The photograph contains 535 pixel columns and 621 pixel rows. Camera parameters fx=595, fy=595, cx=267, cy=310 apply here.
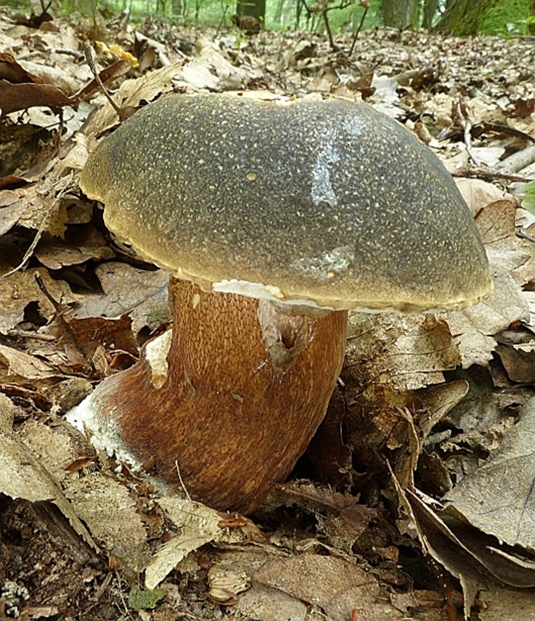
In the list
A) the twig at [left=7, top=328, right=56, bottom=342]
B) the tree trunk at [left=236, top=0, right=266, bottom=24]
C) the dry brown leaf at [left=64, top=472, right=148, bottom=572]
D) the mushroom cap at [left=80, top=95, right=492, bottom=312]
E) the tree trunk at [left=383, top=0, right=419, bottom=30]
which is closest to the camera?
the mushroom cap at [left=80, top=95, right=492, bottom=312]

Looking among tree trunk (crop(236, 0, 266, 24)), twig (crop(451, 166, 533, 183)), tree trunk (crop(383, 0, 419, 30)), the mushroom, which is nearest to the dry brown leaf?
the mushroom

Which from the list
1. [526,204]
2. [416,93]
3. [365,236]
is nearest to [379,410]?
[526,204]

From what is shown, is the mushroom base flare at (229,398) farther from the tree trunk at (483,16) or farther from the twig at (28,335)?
the tree trunk at (483,16)

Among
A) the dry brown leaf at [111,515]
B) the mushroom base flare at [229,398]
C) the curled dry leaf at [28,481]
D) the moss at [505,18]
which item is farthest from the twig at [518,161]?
the moss at [505,18]

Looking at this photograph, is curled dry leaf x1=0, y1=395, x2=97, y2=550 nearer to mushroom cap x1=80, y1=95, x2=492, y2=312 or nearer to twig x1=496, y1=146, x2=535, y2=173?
mushroom cap x1=80, y1=95, x2=492, y2=312

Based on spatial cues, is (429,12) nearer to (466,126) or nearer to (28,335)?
(466,126)
